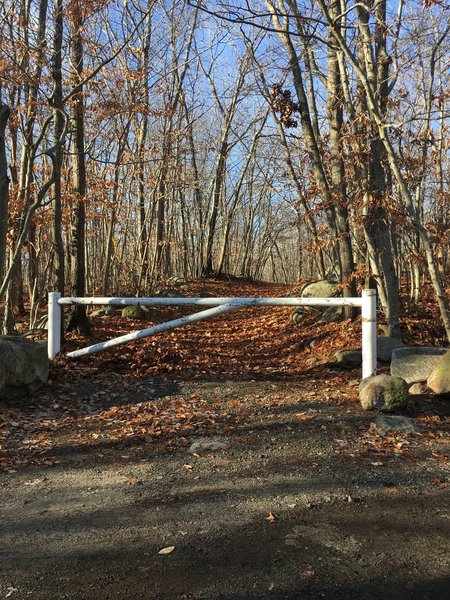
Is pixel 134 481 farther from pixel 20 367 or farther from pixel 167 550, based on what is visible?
pixel 20 367

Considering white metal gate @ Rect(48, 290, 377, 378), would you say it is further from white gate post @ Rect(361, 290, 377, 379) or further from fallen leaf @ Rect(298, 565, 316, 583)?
fallen leaf @ Rect(298, 565, 316, 583)

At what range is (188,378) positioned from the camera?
6.79 m

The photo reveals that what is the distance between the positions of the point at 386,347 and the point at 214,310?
256 centimetres

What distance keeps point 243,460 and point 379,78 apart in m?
6.49

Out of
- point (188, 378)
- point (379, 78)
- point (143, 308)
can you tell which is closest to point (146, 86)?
point (143, 308)

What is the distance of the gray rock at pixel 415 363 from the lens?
5.80 meters

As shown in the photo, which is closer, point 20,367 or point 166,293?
point 20,367

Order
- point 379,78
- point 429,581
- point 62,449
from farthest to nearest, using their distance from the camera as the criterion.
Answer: point 379,78
point 62,449
point 429,581

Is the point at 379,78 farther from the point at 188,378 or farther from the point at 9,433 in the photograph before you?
the point at 9,433

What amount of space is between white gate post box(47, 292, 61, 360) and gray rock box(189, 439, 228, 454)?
11.2ft

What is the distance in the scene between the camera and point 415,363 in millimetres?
5883

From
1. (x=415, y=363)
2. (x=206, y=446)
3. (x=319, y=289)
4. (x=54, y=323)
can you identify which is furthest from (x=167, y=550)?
(x=319, y=289)

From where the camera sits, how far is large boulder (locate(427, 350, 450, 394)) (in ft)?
17.5

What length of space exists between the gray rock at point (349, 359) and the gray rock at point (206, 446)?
3.00 metres
